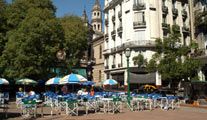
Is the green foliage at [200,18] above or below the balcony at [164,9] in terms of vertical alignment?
below

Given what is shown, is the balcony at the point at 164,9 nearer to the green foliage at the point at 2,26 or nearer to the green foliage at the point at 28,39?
the green foliage at the point at 28,39

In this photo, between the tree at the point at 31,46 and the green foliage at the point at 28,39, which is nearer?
the tree at the point at 31,46

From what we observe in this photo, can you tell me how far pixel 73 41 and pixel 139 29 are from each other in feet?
42.7

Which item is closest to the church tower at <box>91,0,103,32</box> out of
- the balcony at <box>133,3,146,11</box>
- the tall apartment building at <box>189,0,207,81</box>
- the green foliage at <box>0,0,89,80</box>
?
the balcony at <box>133,3,146,11</box>

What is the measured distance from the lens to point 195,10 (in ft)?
73.7

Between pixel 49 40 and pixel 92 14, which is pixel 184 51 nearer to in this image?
pixel 49 40

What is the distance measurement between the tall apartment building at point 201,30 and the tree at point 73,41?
15.2 meters

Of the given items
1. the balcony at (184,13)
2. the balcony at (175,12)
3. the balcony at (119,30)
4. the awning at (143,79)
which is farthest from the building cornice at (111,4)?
the awning at (143,79)

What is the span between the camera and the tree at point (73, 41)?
2806cm

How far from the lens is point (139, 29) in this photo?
116 ft

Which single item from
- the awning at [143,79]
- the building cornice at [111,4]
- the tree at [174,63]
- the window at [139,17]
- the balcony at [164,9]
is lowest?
the awning at [143,79]

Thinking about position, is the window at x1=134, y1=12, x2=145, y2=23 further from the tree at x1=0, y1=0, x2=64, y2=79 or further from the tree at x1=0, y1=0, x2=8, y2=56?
the tree at x1=0, y1=0, x2=8, y2=56

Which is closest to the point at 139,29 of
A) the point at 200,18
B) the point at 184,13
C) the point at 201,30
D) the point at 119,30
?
the point at 119,30

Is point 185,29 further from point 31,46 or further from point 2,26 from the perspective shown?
point 2,26
